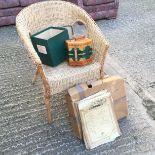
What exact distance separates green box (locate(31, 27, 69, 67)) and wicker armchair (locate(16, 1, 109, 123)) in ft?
0.17

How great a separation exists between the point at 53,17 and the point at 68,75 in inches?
25.6

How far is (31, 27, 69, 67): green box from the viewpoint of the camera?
79.6 inches

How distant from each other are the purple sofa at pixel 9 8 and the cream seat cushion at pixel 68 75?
1.83 m

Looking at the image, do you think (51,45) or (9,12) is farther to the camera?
(9,12)

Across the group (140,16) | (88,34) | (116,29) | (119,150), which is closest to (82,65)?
(88,34)

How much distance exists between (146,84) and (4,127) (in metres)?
1.27

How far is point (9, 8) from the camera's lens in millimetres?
3635

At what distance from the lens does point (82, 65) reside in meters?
2.07

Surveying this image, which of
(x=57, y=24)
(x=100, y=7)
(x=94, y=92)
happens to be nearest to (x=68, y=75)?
(x=94, y=92)

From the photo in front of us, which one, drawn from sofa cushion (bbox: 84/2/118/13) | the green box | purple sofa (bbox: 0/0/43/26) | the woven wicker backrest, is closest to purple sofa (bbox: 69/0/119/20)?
sofa cushion (bbox: 84/2/118/13)

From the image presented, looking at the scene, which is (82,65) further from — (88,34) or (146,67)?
(146,67)

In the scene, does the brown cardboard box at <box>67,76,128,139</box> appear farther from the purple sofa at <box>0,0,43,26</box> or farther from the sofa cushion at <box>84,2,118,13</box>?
the purple sofa at <box>0,0,43,26</box>

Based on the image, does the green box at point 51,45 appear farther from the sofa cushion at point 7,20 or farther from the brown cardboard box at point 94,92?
the sofa cushion at point 7,20

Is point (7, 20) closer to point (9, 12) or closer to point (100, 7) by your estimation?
point (9, 12)
